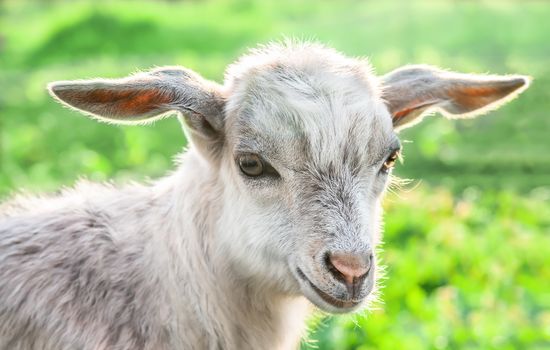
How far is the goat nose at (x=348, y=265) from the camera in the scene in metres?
3.87

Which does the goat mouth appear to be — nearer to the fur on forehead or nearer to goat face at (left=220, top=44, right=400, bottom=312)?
goat face at (left=220, top=44, right=400, bottom=312)

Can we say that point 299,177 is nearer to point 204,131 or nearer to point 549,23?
point 204,131

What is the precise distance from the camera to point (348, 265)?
3873 mm

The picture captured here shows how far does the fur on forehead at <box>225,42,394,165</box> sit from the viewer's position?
161 inches

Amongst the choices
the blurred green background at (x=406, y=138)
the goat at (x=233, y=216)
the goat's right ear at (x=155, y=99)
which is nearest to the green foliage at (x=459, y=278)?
the blurred green background at (x=406, y=138)

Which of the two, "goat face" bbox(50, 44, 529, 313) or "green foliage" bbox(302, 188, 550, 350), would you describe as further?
"green foliage" bbox(302, 188, 550, 350)

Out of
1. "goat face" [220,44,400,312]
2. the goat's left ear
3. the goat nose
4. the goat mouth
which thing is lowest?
the goat mouth

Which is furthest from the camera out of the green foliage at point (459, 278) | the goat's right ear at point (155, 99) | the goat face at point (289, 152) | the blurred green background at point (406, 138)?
the blurred green background at point (406, 138)

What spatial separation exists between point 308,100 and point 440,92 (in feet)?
3.03

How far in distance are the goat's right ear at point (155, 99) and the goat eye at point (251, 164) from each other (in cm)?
27

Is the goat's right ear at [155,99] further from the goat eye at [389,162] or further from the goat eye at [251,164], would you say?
the goat eye at [389,162]

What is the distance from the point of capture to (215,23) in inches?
584

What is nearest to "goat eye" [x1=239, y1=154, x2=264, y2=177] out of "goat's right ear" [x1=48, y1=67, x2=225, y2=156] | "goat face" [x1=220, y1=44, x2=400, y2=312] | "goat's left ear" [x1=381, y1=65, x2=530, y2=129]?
"goat face" [x1=220, y1=44, x2=400, y2=312]

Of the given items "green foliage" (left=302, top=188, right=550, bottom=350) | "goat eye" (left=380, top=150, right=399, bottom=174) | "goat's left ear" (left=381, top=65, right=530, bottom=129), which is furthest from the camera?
"green foliage" (left=302, top=188, right=550, bottom=350)
